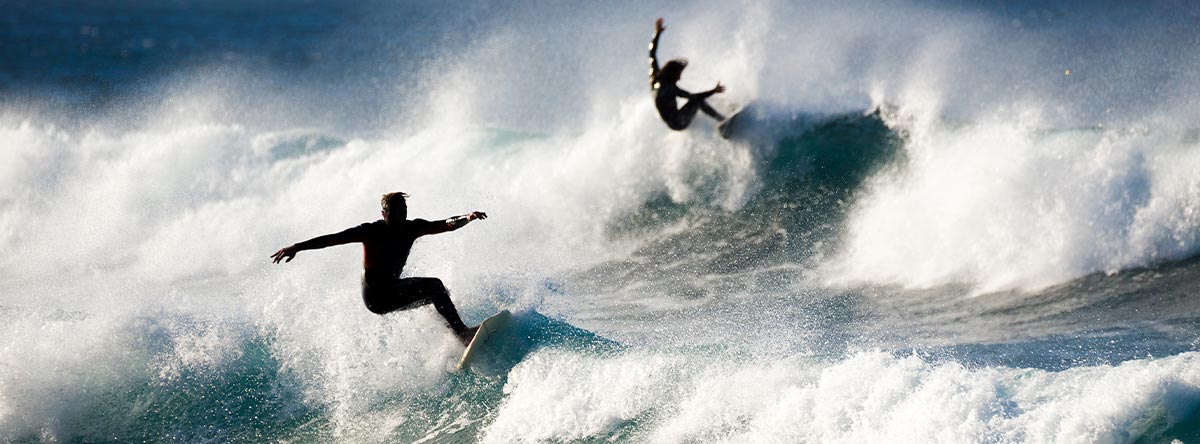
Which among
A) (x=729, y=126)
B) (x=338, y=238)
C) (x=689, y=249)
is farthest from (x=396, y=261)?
(x=729, y=126)

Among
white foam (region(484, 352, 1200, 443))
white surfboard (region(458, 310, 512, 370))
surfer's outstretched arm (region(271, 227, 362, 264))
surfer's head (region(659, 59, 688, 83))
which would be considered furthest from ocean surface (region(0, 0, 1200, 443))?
surfer's outstretched arm (region(271, 227, 362, 264))

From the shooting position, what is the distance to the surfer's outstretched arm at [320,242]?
18.2ft

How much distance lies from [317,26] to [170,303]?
91.0 ft

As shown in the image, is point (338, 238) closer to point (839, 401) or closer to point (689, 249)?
point (839, 401)

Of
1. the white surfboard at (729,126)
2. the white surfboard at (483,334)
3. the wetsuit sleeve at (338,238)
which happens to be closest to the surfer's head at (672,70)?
the white surfboard at (729,126)

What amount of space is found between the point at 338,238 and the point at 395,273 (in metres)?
0.65

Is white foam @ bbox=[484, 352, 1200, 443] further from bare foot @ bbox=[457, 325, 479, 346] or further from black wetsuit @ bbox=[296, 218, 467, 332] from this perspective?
black wetsuit @ bbox=[296, 218, 467, 332]

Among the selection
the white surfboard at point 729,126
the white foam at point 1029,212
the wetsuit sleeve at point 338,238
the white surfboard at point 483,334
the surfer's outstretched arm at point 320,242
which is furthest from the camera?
the white surfboard at point 729,126

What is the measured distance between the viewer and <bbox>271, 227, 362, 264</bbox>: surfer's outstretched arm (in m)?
5.55

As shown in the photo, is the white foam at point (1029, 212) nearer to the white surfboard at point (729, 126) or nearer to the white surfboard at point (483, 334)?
the white surfboard at point (729, 126)

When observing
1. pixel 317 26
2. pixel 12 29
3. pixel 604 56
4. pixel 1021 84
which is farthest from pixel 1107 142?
pixel 12 29

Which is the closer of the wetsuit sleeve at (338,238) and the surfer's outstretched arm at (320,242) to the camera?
the surfer's outstretched arm at (320,242)

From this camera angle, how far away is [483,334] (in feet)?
21.5

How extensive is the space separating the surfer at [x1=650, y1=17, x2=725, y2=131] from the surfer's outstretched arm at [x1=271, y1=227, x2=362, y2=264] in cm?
501
